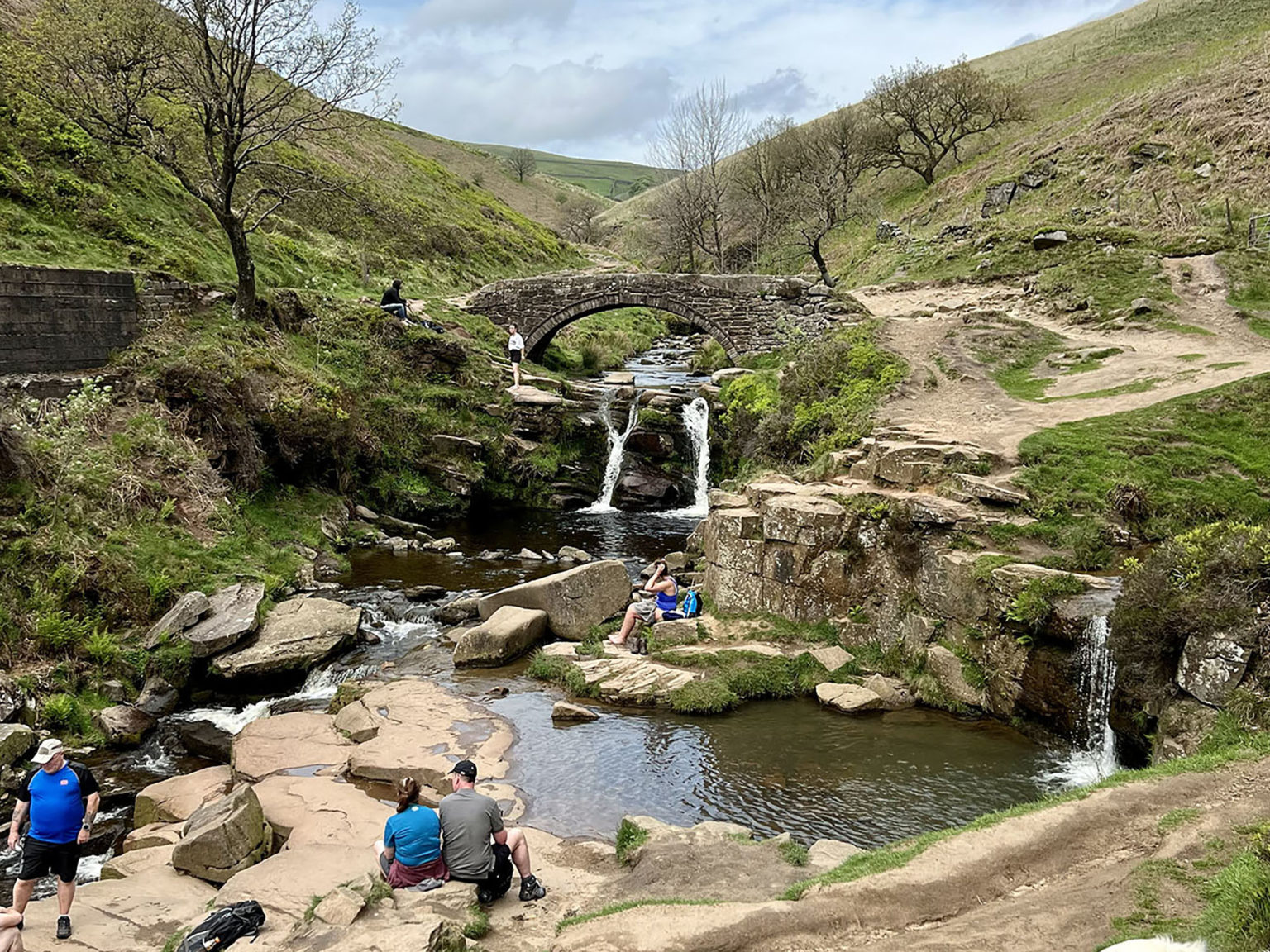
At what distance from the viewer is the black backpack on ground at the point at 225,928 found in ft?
21.7

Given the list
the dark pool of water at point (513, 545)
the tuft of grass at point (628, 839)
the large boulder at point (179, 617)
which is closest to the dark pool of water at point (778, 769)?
the tuft of grass at point (628, 839)

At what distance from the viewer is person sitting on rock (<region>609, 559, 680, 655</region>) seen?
1491cm

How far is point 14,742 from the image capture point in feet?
36.5

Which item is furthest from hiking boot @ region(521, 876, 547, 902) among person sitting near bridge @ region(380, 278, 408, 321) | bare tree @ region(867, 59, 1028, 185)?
bare tree @ region(867, 59, 1028, 185)

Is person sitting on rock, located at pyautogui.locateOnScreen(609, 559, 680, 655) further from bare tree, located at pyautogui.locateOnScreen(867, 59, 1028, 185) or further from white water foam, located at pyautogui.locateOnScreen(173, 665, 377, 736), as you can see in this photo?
bare tree, located at pyautogui.locateOnScreen(867, 59, 1028, 185)

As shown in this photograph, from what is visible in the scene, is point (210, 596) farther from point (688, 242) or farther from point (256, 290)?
point (688, 242)

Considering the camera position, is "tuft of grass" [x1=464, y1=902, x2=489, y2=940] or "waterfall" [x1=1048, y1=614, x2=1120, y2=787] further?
"waterfall" [x1=1048, y1=614, x2=1120, y2=787]

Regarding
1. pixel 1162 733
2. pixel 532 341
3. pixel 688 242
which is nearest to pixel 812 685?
pixel 1162 733

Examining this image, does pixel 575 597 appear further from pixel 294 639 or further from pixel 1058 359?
pixel 1058 359

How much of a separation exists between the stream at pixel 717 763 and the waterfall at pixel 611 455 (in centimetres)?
1164

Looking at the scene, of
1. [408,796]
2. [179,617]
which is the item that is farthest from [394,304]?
[408,796]

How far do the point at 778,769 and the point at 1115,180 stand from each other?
32184 millimetres

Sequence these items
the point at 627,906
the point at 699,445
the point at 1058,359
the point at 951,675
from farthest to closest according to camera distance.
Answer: the point at 699,445 < the point at 1058,359 < the point at 951,675 < the point at 627,906

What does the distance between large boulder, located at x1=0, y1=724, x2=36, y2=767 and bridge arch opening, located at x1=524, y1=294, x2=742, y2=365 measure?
2320cm
